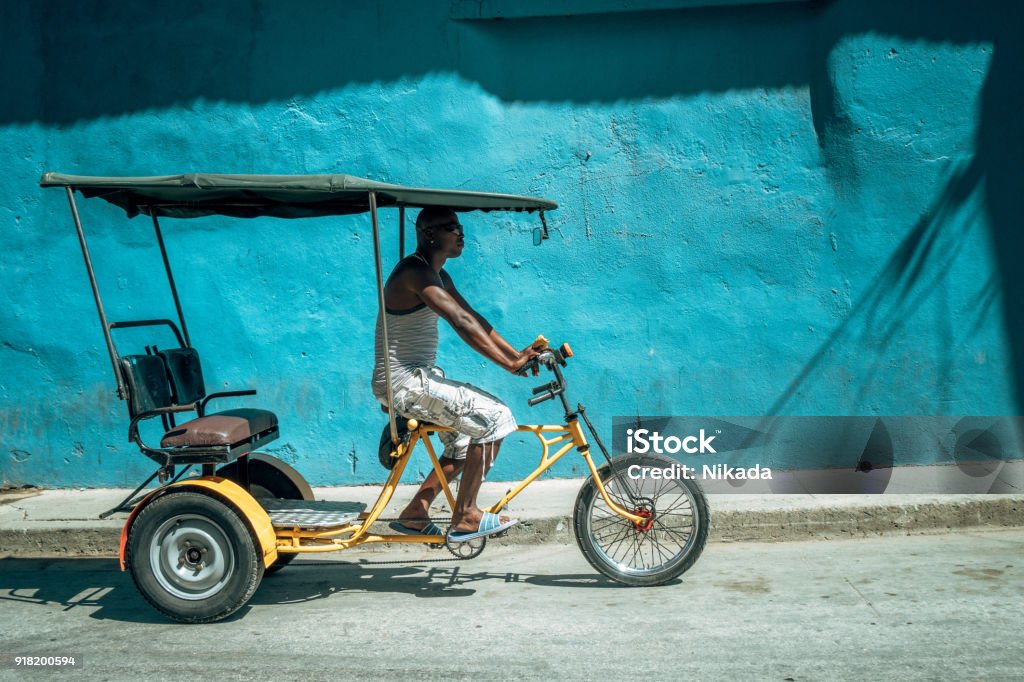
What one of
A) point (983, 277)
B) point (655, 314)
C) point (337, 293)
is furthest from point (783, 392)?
point (337, 293)

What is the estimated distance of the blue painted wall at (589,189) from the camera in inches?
281

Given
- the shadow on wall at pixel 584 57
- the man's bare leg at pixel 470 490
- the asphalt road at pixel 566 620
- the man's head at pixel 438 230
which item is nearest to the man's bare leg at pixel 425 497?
the man's bare leg at pixel 470 490

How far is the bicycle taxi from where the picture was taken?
4.64 metres

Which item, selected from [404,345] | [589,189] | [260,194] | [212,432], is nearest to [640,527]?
[404,345]

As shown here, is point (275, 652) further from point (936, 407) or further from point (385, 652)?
point (936, 407)

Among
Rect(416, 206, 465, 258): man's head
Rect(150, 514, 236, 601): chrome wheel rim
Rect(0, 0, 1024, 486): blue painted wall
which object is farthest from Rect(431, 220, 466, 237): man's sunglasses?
Rect(0, 0, 1024, 486): blue painted wall

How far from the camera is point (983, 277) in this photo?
714 cm

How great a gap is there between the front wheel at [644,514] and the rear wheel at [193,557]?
1629 millimetres

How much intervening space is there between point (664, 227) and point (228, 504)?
3851mm

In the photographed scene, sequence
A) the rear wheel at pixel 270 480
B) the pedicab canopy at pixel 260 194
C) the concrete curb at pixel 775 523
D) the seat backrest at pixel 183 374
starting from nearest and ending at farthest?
the pedicab canopy at pixel 260 194 → the seat backrest at pixel 183 374 → the rear wheel at pixel 270 480 → the concrete curb at pixel 775 523

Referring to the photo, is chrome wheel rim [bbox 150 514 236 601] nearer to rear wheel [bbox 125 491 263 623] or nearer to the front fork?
rear wheel [bbox 125 491 263 623]

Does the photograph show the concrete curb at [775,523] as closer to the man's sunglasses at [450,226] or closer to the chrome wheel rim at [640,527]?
the chrome wheel rim at [640,527]

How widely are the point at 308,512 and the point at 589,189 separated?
3.32 meters

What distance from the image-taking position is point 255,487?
213 inches
